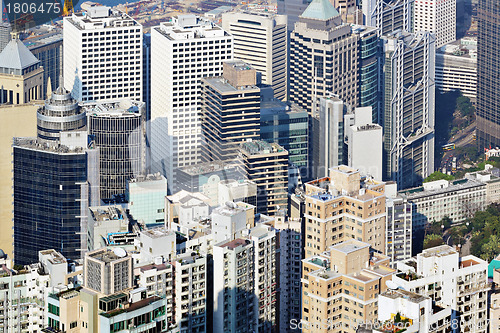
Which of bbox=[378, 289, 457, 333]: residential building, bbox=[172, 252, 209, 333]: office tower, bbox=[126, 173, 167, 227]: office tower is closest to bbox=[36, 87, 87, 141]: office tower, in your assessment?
bbox=[126, 173, 167, 227]: office tower

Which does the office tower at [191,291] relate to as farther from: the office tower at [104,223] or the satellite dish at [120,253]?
the office tower at [104,223]

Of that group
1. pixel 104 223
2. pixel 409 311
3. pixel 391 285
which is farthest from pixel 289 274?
pixel 409 311

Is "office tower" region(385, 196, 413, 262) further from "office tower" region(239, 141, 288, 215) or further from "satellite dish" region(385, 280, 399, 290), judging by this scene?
"satellite dish" region(385, 280, 399, 290)

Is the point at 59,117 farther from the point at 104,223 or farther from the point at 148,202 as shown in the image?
the point at 104,223

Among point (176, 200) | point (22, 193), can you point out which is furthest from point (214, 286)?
point (22, 193)

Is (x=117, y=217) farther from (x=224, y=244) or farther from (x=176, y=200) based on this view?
(x=224, y=244)

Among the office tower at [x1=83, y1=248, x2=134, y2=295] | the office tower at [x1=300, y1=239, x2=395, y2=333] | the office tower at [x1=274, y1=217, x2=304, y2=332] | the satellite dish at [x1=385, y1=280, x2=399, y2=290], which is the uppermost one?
the office tower at [x1=83, y1=248, x2=134, y2=295]

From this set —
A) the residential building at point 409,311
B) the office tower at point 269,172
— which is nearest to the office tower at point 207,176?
the office tower at point 269,172
